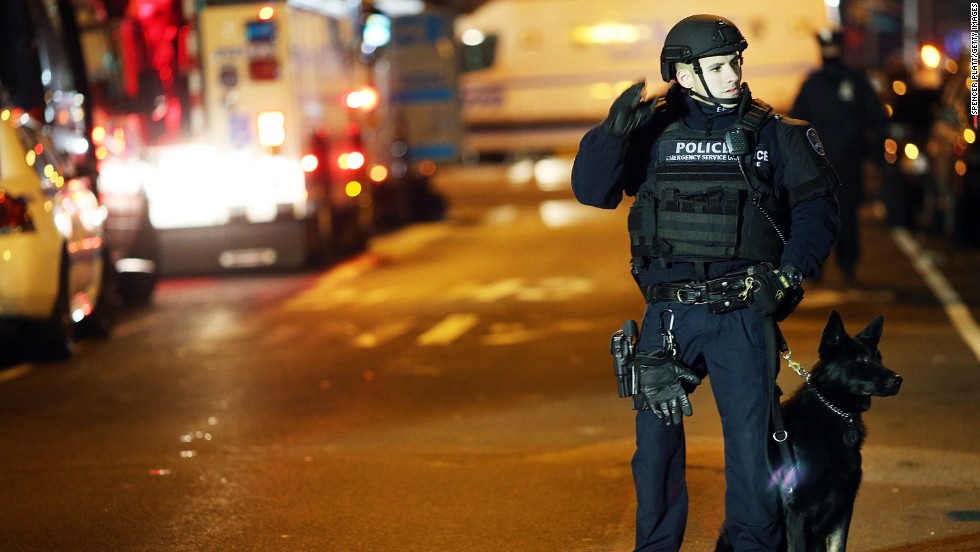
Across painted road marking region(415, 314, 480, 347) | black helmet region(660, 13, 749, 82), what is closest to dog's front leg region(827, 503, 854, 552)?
black helmet region(660, 13, 749, 82)

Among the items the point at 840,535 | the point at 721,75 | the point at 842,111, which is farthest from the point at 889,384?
the point at 842,111

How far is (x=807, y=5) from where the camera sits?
29188 millimetres

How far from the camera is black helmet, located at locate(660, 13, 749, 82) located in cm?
454

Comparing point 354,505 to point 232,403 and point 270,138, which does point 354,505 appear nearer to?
point 232,403

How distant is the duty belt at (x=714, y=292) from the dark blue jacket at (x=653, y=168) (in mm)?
45

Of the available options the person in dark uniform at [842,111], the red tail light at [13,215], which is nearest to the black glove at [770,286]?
the red tail light at [13,215]

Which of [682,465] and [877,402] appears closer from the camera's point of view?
[682,465]

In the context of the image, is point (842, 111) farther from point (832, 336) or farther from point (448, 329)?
point (832, 336)

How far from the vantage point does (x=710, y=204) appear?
4.57 meters

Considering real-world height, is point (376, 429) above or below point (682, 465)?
below

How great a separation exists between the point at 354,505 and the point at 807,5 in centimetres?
2475

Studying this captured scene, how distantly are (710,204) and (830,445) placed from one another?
2.70ft

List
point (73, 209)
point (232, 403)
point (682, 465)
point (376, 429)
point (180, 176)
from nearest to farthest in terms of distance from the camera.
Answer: point (682, 465), point (376, 429), point (232, 403), point (73, 209), point (180, 176)

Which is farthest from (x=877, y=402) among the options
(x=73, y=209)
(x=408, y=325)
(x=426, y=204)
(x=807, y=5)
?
(x=807, y=5)
